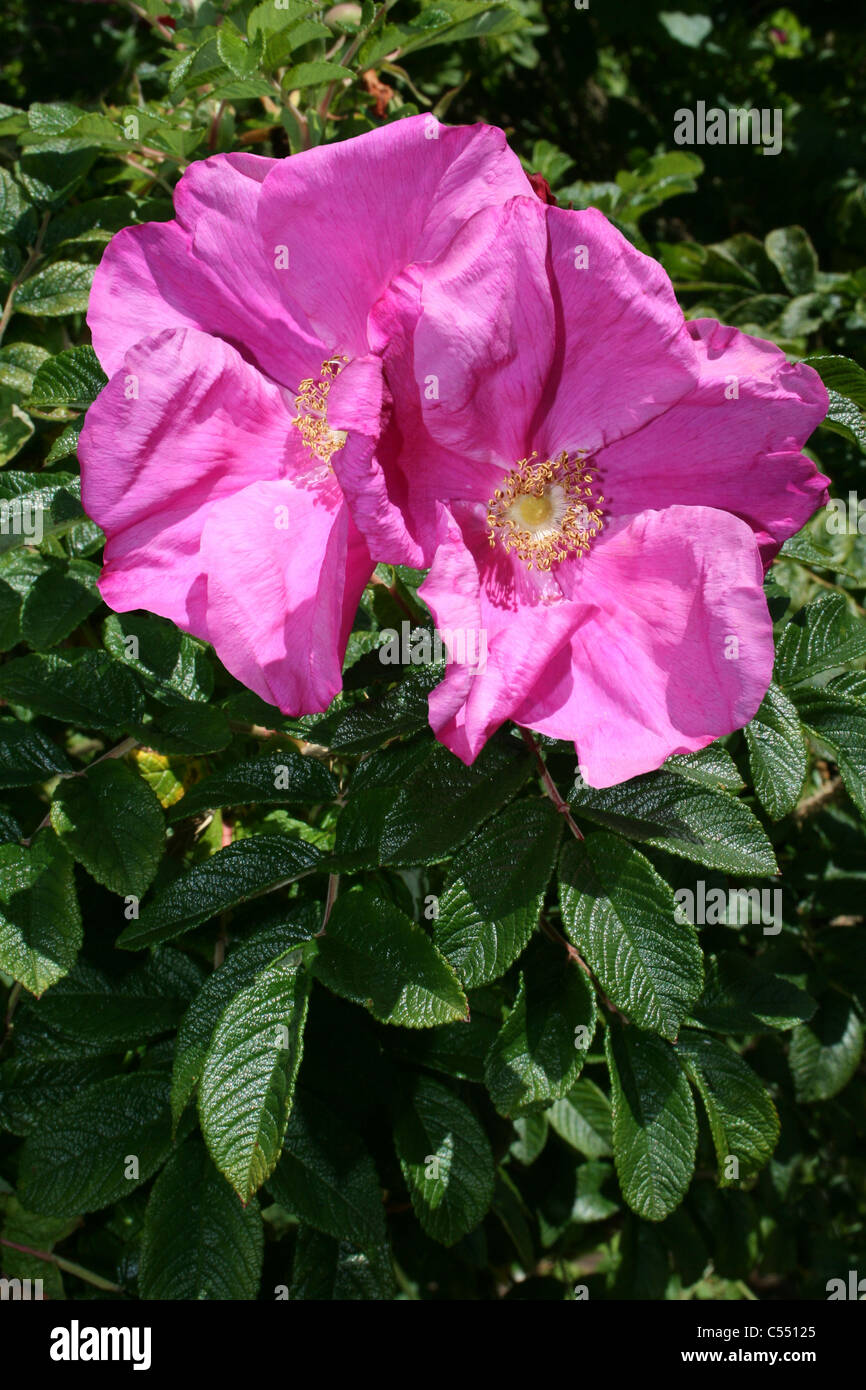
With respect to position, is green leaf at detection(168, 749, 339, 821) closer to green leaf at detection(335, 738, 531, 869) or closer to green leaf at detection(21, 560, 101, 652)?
green leaf at detection(335, 738, 531, 869)

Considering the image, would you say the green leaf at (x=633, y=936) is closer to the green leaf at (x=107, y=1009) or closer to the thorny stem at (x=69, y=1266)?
the green leaf at (x=107, y=1009)

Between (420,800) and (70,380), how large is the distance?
2.20 feet

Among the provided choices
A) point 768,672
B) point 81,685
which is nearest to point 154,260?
point 81,685

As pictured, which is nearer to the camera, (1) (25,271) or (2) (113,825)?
(2) (113,825)

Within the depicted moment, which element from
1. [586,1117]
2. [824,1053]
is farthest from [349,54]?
[824,1053]

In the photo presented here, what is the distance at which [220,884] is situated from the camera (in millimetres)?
1257

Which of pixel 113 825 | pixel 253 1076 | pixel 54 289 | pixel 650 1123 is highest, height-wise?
pixel 54 289

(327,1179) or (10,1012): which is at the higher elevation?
(10,1012)

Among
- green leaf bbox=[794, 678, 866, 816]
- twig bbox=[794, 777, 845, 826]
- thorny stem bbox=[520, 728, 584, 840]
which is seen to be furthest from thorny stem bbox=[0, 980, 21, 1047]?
twig bbox=[794, 777, 845, 826]

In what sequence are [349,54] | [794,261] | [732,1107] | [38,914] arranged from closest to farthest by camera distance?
[38,914], [732,1107], [349,54], [794,261]

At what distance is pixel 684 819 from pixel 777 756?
158 millimetres

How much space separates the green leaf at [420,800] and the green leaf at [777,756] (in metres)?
0.28

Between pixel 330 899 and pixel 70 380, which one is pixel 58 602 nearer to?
pixel 70 380

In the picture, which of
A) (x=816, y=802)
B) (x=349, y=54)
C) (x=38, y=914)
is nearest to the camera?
(x=38, y=914)
